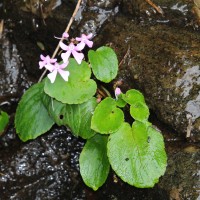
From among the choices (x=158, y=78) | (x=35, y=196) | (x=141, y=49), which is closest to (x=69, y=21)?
(x=141, y=49)

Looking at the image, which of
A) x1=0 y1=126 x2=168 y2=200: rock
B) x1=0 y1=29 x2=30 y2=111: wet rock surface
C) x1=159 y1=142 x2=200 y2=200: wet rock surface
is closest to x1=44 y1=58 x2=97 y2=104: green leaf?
x1=159 y1=142 x2=200 y2=200: wet rock surface

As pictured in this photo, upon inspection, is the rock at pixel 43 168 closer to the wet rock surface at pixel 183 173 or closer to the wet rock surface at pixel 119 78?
the wet rock surface at pixel 119 78

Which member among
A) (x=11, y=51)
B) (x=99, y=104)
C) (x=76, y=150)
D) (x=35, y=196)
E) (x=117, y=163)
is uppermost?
(x=99, y=104)

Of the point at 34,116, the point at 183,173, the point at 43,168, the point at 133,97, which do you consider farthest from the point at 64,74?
the point at 43,168

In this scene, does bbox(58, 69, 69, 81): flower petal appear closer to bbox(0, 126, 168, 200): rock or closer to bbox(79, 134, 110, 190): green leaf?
bbox(79, 134, 110, 190): green leaf

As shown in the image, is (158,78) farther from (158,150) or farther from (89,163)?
(89,163)

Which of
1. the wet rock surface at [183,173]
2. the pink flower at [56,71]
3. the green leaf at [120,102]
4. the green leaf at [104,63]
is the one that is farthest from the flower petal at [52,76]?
the wet rock surface at [183,173]
